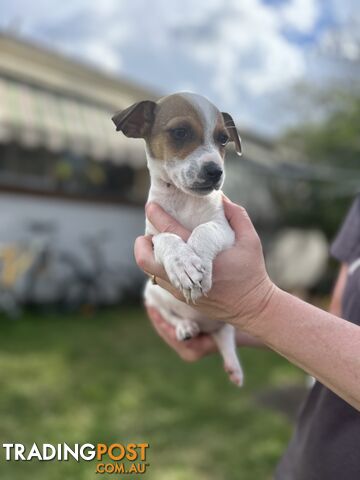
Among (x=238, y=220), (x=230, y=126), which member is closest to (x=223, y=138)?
(x=230, y=126)

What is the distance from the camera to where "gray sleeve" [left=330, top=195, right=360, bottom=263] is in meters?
1.97

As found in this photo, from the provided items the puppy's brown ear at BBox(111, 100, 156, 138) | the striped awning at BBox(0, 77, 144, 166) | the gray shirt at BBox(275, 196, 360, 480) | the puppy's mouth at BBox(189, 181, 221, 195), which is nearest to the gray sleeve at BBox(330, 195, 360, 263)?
the gray shirt at BBox(275, 196, 360, 480)

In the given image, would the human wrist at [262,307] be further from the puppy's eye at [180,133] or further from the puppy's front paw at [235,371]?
the puppy's front paw at [235,371]

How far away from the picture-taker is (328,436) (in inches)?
63.7

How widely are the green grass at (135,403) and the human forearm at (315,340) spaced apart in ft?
9.25

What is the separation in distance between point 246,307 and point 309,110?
1102cm

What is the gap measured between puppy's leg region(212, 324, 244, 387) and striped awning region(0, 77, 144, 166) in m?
6.25

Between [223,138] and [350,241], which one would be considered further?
[350,241]

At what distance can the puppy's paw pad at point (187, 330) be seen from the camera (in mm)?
1955

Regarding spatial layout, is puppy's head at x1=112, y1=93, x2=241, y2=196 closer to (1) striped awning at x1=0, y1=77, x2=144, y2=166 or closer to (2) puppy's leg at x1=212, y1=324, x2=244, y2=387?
(2) puppy's leg at x1=212, y1=324, x2=244, y2=387

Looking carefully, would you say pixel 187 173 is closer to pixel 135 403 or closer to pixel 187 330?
pixel 187 330

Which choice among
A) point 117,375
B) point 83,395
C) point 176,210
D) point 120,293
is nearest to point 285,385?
point 117,375

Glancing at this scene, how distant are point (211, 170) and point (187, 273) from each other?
29 centimetres

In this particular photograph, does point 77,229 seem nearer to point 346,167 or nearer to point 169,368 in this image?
point 169,368
